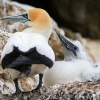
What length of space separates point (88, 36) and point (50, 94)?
11908 mm

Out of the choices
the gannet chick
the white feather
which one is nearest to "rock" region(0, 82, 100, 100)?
the gannet chick

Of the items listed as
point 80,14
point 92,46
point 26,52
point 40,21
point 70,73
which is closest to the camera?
point 26,52

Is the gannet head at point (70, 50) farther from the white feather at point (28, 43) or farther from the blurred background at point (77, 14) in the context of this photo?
the blurred background at point (77, 14)

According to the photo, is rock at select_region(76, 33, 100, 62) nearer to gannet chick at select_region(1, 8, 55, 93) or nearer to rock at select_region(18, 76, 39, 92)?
Answer: rock at select_region(18, 76, 39, 92)

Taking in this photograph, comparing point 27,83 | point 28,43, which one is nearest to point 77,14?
point 27,83

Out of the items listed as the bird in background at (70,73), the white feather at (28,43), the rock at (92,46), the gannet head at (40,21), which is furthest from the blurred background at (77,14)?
the white feather at (28,43)

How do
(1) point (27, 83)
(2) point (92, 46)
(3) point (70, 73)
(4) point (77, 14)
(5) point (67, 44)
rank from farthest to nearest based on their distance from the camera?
(4) point (77, 14), (2) point (92, 46), (5) point (67, 44), (1) point (27, 83), (3) point (70, 73)

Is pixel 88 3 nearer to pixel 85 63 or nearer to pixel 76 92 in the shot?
pixel 85 63

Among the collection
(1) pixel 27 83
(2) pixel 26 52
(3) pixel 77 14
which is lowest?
(3) pixel 77 14

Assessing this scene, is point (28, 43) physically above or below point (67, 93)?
above

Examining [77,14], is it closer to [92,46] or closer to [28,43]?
[92,46]

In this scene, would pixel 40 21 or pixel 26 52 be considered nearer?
pixel 26 52

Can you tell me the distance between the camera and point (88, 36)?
1864cm

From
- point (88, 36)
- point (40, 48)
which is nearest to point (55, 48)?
point (40, 48)
